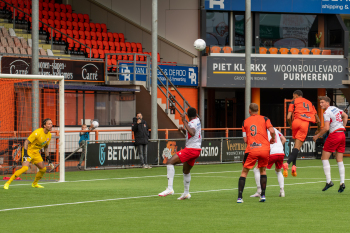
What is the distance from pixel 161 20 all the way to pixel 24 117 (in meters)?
14.0

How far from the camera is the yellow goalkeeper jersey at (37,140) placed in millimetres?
13211

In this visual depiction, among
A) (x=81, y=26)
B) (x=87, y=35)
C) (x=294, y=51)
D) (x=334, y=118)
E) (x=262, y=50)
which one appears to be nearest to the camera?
(x=334, y=118)

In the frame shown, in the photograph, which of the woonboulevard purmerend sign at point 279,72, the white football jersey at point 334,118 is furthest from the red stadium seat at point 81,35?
the white football jersey at point 334,118

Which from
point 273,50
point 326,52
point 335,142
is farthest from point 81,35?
point 335,142

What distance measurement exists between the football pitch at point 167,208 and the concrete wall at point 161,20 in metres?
17.2

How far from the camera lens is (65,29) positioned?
92.5 ft

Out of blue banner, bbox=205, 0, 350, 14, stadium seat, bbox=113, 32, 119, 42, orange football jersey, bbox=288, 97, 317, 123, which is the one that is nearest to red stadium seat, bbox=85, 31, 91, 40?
stadium seat, bbox=113, 32, 119, 42

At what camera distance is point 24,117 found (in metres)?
19.8

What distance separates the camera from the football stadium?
32.0 feet

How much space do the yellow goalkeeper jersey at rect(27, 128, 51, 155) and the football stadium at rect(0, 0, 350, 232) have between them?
4cm

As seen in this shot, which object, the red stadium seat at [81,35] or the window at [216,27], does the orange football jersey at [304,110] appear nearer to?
the red stadium seat at [81,35]

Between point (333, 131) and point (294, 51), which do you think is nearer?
point (333, 131)

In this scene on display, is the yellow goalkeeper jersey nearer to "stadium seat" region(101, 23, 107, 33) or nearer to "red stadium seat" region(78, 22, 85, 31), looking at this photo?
"red stadium seat" region(78, 22, 85, 31)

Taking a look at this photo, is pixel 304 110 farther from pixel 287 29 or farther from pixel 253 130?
pixel 287 29
